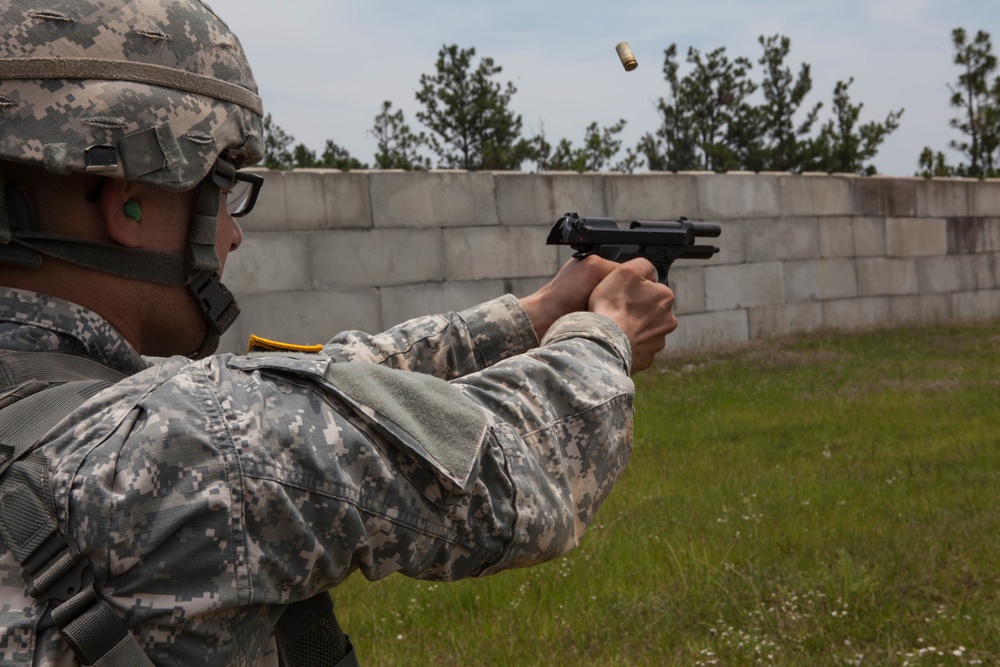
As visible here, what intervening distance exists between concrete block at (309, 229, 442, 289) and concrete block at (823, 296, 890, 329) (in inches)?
177

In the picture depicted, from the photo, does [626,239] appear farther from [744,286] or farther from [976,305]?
[976,305]

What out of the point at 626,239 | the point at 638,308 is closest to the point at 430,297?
the point at 626,239

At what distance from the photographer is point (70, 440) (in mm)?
1084

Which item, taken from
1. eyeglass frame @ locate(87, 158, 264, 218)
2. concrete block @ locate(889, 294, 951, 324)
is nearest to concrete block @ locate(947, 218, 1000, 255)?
concrete block @ locate(889, 294, 951, 324)

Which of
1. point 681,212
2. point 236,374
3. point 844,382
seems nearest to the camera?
point 236,374

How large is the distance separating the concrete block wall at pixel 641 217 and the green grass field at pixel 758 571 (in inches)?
91.9

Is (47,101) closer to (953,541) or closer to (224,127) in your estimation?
(224,127)

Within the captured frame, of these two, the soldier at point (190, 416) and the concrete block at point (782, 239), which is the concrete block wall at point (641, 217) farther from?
the soldier at point (190, 416)

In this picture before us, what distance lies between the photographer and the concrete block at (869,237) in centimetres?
1058

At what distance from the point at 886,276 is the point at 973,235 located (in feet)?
5.11

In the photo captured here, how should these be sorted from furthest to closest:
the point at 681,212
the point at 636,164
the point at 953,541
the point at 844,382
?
the point at 636,164
the point at 681,212
the point at 844,382
the point at 953,541

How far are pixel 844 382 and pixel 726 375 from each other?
0.91 meters

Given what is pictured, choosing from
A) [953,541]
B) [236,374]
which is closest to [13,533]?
[236,374]

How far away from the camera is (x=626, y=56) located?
195 centimetres
